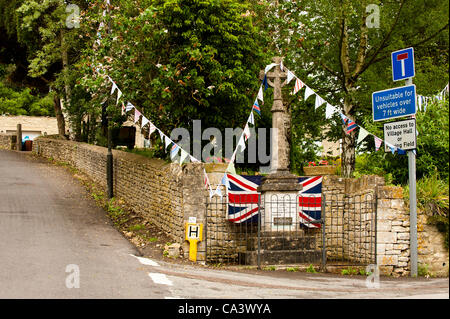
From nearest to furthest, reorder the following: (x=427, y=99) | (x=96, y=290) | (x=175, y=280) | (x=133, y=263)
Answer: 1. (x=96, y=290)
2. (x=175, y=280)
3. (x=133, y=263)
4. (x=427, y=99)

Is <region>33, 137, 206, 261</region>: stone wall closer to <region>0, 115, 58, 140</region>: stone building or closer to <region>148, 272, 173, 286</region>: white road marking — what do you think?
<region>148, 272, 173, 286</region>: white road marking

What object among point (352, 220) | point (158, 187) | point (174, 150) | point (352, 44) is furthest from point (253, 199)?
point (352, 44)

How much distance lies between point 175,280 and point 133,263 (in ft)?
5.43

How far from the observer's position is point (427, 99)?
13344mm

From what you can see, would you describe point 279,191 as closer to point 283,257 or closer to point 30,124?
point 283,257

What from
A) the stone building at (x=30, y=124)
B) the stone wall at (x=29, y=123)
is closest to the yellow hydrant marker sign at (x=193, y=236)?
the stone wall at (x=29, y=123)

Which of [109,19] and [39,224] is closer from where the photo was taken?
[39,224]

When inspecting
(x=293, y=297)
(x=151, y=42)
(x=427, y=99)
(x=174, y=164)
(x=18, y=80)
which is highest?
(x=18, y=80)

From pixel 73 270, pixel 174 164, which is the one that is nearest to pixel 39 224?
pixel 174 164

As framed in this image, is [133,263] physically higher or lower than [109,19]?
lower

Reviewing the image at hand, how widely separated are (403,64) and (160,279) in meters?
5.58

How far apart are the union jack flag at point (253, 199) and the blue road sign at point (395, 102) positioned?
3599 mm
